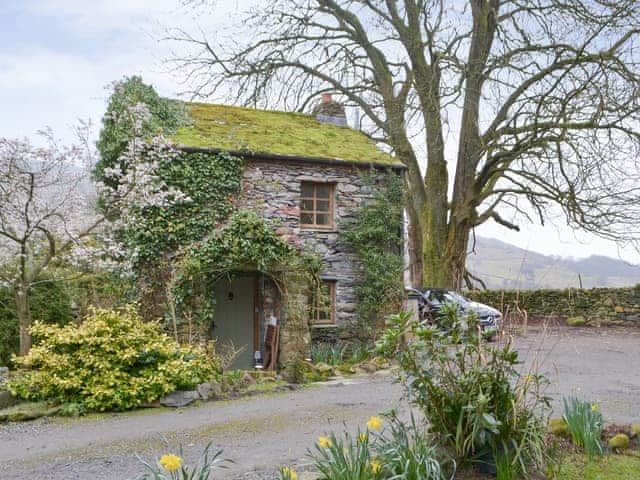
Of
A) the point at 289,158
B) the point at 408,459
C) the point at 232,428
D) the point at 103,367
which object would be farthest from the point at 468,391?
the point at 289,158

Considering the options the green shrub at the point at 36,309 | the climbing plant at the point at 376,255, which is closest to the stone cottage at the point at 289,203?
the climbing plant at the point at 376,255

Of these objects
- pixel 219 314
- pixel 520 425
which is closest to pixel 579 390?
pixel 520 425

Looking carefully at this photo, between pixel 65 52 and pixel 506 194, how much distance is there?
15.1m

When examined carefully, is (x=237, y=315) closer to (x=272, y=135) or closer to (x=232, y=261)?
(x=232, y=261)

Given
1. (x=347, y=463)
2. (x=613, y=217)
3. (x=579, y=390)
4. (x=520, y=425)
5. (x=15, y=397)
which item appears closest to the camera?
(x=347, y=463)

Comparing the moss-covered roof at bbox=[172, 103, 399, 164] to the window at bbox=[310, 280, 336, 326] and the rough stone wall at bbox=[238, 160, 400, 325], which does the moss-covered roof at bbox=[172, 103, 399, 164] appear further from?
the window at bbox=[310, 280, 336, 326]

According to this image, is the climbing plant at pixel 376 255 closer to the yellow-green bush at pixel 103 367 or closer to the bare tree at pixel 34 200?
the yellow-green bush at pixel 103 367

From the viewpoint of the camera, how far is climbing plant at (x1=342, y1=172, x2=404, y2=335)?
14.0m

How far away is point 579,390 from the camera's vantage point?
9.43 m

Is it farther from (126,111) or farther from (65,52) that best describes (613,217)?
(65,52)

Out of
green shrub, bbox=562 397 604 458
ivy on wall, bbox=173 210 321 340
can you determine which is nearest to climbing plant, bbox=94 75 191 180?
ivy on wall, bbox=173 210 321 340

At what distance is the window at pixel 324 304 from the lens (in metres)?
13.4

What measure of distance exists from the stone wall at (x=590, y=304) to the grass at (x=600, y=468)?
1358 cm

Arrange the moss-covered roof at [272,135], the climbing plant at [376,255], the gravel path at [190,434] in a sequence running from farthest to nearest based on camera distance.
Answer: the climbing plant at [376,255] < the moss-covered roof at [272,135] < the gravel path at [190,434]
